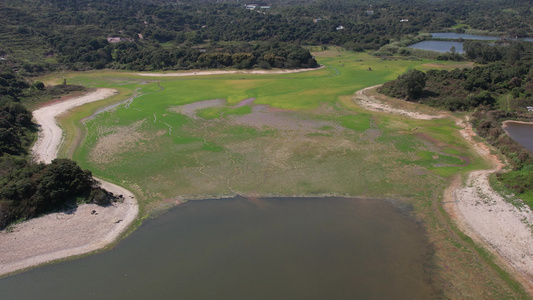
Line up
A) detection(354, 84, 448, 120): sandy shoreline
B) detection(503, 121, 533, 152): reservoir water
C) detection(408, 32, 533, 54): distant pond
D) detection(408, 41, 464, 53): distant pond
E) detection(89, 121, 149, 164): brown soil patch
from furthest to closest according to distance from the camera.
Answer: detection(408, 32, 533, 54): distant pond → detection(408, 41, 464, 53): distant pond → detection(354, 84, 448, 120): sandy shoreline → detection(503, 121, 533, 152): reservoir water → detection(89, 121, 149, 164): brown soil patch

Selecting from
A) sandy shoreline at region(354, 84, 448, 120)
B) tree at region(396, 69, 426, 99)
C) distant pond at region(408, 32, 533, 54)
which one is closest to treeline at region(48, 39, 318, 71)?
sandy shoreline at region(354, 84, 448, 120)

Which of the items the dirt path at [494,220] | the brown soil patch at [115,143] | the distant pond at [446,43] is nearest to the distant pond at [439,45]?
the distant pond at [446,43]

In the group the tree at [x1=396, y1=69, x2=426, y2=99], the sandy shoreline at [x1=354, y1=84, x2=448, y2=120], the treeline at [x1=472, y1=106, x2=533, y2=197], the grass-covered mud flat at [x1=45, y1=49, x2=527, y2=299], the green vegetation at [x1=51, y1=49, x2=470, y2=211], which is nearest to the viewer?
the grass-covered mud flat at [x1=45, y1=49, x2=527, y2=299]

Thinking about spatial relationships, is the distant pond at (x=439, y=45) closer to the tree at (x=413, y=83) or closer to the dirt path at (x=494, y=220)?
the tree at (x=413, y=83)

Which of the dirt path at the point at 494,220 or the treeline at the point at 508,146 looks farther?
the treeline at the point at 508,146

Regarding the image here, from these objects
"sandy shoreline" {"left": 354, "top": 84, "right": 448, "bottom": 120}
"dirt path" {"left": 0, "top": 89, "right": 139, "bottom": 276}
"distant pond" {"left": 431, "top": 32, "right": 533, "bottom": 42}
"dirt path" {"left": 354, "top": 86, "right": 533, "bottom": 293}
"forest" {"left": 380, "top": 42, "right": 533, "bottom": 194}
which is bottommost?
"dirt path" {"left": 0, "top": 89, "right": 139, "bottom": 276}

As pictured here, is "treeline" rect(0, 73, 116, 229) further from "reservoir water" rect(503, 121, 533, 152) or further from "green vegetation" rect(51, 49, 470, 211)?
"reservoir water" rect(503, 121, 533, 152)
